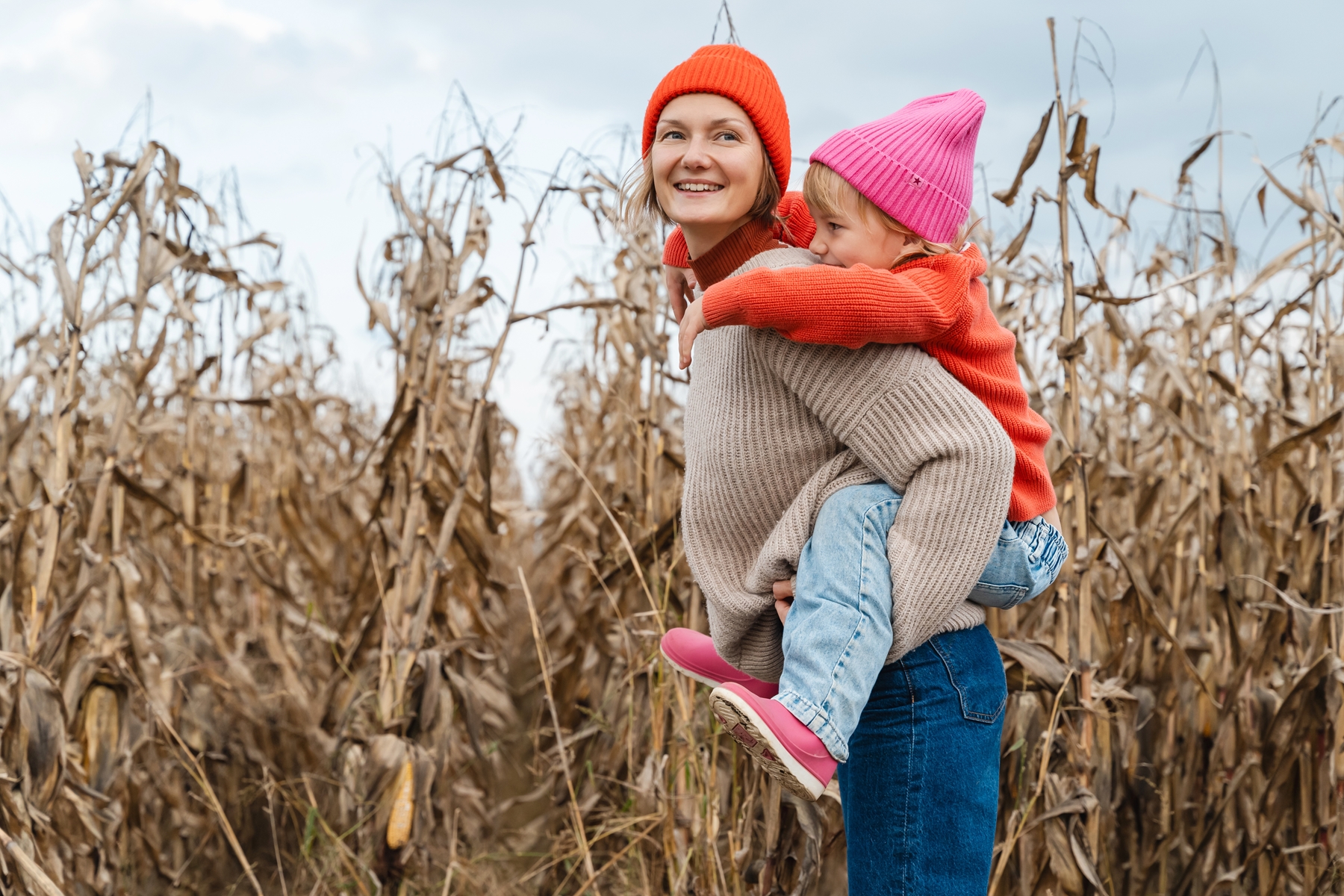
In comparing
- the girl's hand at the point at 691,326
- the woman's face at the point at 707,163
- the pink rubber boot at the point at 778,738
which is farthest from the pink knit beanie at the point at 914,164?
the pink rubber boot at the point at 778,738

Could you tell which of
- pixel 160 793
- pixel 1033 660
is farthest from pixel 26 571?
pixel 1033 660

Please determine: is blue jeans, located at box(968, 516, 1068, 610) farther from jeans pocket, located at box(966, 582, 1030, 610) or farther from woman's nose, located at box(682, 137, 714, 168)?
woman's nose, located at box(682, 137, 714, 168)

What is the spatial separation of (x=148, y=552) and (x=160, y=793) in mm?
753

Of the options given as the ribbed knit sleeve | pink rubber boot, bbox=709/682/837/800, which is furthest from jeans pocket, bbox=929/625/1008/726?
the ribbed knit sleeve

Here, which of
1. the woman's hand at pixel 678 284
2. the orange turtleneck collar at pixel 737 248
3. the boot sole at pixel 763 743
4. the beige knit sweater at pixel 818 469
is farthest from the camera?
A: the woman's hand at pixel 678 284

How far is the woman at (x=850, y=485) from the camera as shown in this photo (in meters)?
1.29

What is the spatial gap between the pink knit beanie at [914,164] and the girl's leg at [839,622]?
39 cm

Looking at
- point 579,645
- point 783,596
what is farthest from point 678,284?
point 579,645

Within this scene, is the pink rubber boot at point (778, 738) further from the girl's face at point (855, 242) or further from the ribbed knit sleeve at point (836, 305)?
the girl's face at point (855, 242)

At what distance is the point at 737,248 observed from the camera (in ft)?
4.97

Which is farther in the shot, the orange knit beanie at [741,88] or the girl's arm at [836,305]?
the orange knit beanie at [741,88]

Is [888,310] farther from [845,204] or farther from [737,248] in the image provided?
[737,248]

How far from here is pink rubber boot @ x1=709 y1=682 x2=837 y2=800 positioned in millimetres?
1183

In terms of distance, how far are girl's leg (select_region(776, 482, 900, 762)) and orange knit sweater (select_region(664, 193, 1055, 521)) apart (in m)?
0.22
